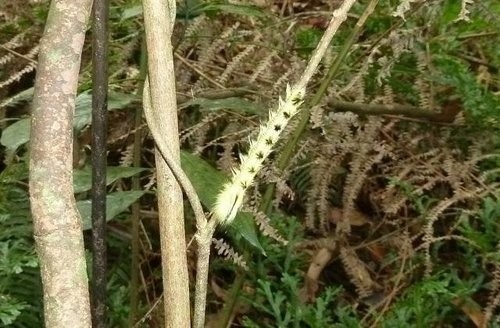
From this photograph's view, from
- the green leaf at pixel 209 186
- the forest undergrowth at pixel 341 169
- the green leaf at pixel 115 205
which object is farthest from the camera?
the forest undergrowth at pixel 341 169

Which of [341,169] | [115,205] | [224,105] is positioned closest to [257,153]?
[115,205]

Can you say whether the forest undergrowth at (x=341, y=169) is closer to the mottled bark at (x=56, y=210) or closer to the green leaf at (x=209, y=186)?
the green leaf at (x=209, y=186)

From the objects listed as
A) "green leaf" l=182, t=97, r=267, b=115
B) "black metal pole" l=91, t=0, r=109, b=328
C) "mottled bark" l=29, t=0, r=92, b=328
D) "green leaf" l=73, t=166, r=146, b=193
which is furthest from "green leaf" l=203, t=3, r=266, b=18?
"mottled bark" l=29, t=0, r=92, b=328

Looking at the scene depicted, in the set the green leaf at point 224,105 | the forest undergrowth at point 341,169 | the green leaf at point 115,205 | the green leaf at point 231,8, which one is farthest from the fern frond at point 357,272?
the green leaf at point 115,205

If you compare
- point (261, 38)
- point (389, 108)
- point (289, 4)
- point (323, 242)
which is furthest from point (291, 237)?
point (289, 4)

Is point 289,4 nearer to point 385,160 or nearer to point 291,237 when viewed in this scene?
point 385,160

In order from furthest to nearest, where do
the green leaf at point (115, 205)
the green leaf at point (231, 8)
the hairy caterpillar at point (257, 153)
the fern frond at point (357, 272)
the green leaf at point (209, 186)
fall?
the fern frond at point (357, 272) → the green leaf at point (231, 8) → the green leaf at point (115, 205) → the green leaf at point (209, 186) → the hairy caterpillar at point (257, 153)

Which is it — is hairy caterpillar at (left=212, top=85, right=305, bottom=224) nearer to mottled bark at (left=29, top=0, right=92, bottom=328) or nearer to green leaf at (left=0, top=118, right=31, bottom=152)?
mottled bark at (left=29, top=0, right=92, bottom=328)
